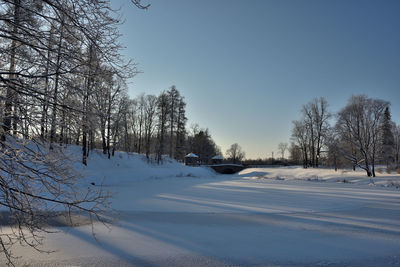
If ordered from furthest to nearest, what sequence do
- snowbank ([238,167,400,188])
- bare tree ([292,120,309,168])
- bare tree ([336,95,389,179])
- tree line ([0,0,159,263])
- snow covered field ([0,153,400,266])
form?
bare tree ([292,120,309,168]) < bare tree ([336,95,389,179]) < snowbank ([238,167,400,188]) < snow covered field ([0,153,400,266]) < tree line ([0,0,159,263])

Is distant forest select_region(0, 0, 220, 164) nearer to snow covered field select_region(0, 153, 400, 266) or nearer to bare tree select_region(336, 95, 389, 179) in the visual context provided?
snow covered field select_region(0, 153, 400, 266)

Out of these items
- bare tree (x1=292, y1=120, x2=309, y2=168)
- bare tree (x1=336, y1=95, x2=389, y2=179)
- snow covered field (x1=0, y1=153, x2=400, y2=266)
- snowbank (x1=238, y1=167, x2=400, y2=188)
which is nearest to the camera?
snow covered field (x1=0, y1=153, x2=400, y2=266)

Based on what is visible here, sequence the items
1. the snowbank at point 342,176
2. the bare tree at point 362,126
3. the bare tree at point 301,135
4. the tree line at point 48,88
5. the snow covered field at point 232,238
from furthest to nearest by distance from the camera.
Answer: the bare tree at point 301,135 < the bare tree at point 362,126 < the snowbank at point 342,176 < the snow covered field at point 232,238 < the tree line at point 48,88

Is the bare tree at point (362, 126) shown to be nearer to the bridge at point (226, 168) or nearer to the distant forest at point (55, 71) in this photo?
the bridge at point (226, 168)

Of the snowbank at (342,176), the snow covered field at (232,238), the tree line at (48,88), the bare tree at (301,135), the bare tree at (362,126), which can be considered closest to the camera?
the tree line at (48,88)

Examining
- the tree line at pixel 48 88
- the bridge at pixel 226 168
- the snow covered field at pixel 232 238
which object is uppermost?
the tree line at pixel 48 88

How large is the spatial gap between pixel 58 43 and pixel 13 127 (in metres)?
1.06

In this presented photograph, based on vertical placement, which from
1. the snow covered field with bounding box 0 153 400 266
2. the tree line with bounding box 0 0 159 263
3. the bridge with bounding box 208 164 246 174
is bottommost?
the bridge with bounding box 208 164 246 174

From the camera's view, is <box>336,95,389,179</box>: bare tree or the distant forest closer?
the distant forest

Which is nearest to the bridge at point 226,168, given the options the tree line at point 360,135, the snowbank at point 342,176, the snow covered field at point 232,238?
the snowbank at point 342,176

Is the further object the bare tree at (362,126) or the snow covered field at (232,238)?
the bare tree at (362,126)

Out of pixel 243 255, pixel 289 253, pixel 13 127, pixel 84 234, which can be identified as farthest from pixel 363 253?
pixel 13 127

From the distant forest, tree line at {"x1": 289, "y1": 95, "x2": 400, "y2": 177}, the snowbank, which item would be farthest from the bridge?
the distant forest

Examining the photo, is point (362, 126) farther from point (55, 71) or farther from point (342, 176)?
point (55, 71)
